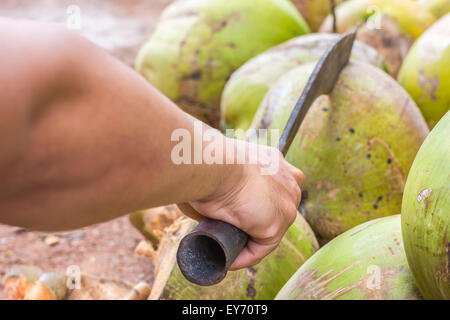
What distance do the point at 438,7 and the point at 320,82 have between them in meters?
1.25

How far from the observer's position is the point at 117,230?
83.1 inches

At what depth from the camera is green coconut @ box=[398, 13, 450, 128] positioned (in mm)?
1632

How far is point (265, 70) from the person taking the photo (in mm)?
1728

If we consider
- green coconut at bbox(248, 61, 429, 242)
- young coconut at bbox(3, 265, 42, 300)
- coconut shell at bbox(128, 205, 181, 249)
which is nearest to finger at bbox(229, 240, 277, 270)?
green coconut at bbox(248, 61, 429, 242)

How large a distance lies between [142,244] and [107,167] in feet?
4.45

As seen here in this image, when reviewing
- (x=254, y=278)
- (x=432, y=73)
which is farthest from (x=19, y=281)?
(x=432, y=73)

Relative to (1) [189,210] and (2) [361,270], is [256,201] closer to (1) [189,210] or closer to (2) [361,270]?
(1) [189,210]

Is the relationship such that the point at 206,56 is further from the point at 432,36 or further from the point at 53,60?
the point at 53,60

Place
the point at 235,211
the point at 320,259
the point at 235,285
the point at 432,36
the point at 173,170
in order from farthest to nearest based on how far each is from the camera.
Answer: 1. the point at 432,36
2. the point at 235,285
3. the point at 320,259
4. the point at 235,211
5. the point at 173,170

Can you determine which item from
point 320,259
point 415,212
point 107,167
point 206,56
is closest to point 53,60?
point 107,167

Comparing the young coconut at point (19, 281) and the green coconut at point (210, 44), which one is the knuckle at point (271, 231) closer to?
the young coconut at point (19, 281)

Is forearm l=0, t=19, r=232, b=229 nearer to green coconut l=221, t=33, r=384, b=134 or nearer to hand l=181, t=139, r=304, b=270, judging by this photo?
hand l=181, t=139, r=304, b=270

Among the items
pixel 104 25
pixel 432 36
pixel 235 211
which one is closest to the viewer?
pixel 235 211

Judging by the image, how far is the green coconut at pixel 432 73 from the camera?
163cm
